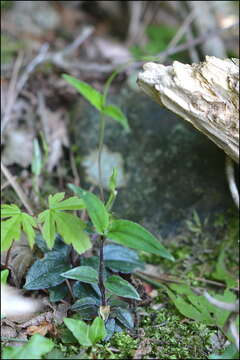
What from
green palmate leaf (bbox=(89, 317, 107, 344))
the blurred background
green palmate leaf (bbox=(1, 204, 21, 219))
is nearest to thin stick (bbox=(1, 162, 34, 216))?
the blurred background

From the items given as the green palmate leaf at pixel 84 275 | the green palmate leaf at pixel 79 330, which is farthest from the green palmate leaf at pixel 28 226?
the green palmate leaf at pixel 79 330

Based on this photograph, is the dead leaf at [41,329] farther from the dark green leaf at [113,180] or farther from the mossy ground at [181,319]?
the dark green leaf at [113,180]

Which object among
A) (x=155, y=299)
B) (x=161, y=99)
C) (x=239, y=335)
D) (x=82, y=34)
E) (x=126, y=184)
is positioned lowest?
(x=155, y=299)

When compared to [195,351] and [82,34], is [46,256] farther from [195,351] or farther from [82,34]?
[82,34]

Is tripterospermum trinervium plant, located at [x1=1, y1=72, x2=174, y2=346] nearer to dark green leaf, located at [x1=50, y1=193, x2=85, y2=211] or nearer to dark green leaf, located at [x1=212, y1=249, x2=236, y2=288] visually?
dark green leaf, located at [x1=50, y1=193, x2=85, y2=211]

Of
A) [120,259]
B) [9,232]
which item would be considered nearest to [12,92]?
[120,259]

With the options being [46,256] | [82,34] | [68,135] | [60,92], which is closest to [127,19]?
[82,34]
